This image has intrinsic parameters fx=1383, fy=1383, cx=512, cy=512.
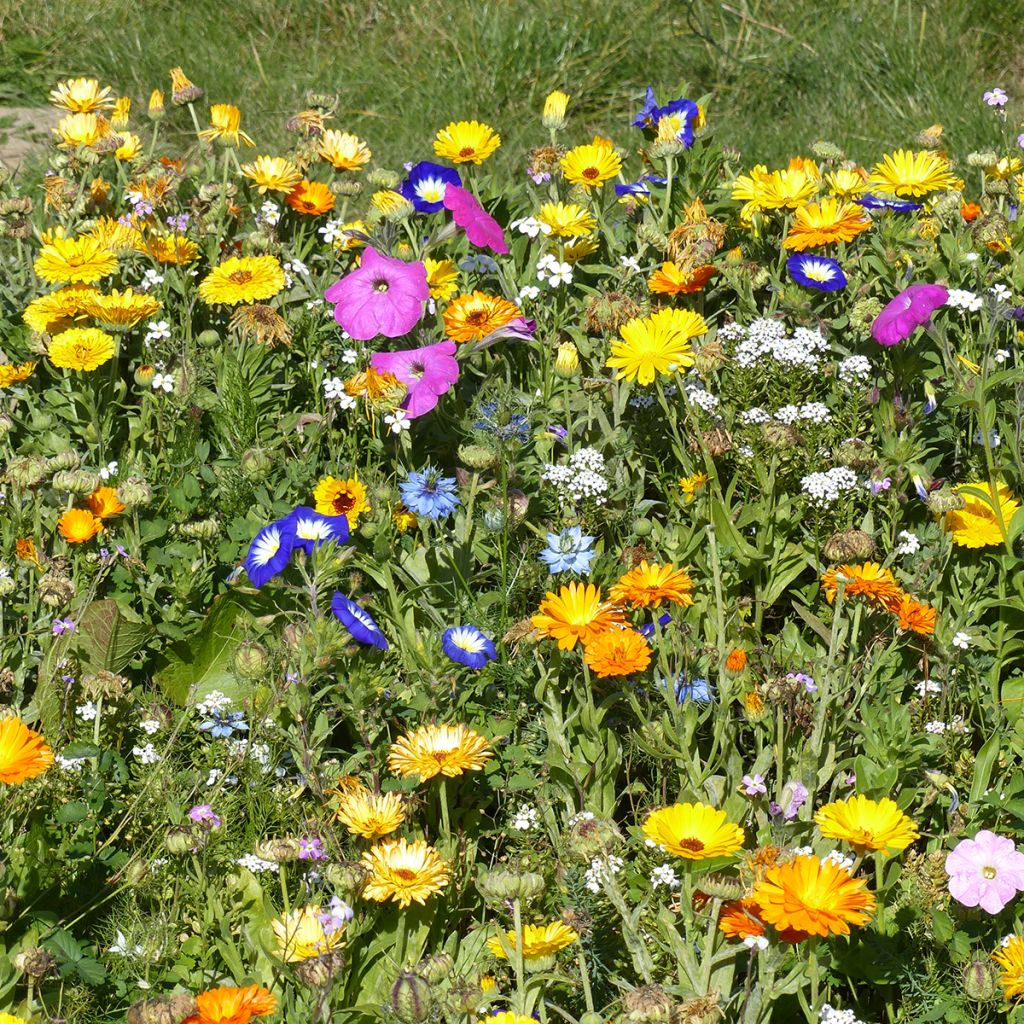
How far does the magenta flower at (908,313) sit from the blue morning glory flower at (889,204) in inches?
20.1

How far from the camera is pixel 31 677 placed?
245 centimetres

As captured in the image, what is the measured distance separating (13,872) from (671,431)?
4.97ft

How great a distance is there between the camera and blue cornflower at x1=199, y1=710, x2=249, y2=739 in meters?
2.30

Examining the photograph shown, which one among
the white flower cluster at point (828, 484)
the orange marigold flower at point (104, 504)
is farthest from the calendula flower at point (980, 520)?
the orange marigold flower at point (104, 504)

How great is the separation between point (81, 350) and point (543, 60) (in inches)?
116

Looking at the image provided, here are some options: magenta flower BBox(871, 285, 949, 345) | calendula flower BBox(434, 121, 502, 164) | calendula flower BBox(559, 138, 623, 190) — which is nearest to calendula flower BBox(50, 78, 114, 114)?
calendula flower BBox(434, 121, 502, 164)

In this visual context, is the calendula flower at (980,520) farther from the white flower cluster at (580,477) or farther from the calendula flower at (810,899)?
the calendula flower at (810,899)

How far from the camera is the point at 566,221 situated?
3.00 m

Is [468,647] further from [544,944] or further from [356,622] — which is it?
[544,944]

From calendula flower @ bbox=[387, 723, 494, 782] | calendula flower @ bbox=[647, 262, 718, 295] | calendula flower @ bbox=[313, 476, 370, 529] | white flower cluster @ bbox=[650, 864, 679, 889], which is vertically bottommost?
white flower cluster @ bbox=[650, 864, 679, 889]

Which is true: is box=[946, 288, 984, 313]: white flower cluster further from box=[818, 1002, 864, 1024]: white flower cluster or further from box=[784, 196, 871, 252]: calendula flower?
box=[818, 1002, 864, 1024]: white flower cluster

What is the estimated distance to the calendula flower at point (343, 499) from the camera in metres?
2.50

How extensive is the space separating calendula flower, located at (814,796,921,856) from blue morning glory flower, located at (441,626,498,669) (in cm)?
66

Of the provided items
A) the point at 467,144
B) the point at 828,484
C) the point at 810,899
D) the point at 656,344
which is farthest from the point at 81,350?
the point at 810,899
